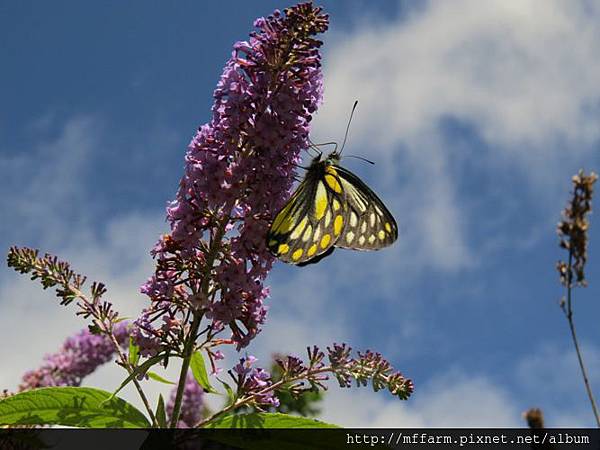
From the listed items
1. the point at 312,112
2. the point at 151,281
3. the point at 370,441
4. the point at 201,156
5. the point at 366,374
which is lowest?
the point at 370,441

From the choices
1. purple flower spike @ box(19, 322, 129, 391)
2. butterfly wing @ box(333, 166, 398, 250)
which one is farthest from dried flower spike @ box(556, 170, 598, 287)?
purple flower spike @ box(19, 322, 129, 391)

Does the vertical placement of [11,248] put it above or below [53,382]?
below

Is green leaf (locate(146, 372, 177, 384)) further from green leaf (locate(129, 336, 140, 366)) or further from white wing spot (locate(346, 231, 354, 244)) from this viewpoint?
white wing spot (locate(346, 231, 354, 244))

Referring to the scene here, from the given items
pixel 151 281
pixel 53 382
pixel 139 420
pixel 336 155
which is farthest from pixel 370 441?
pixel 53 382

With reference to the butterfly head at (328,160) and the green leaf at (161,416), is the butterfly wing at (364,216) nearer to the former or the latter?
the butterfly head at (328,160)

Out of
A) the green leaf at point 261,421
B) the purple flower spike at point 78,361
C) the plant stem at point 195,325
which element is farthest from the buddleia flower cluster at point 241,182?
the purple flower spike at point 78,361

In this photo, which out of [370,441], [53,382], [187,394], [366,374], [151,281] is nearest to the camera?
[370,441]

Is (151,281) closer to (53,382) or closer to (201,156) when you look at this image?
(201,156)

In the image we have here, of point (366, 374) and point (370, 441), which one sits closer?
point (370, 441)
